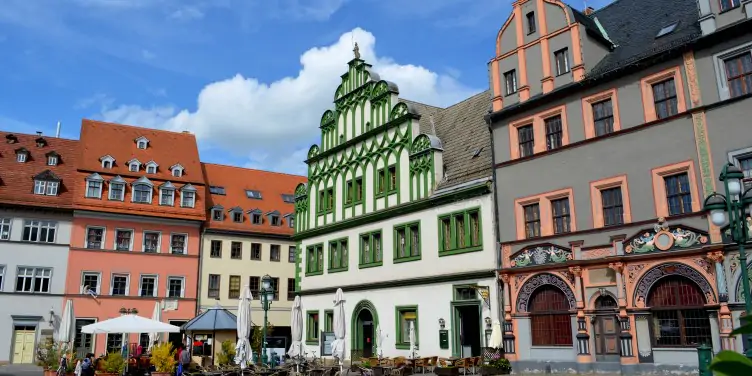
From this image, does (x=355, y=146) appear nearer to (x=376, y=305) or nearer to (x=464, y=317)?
(x=376, y=305)

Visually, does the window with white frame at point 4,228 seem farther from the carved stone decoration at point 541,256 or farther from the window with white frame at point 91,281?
the carved stone decoration at point 541,256

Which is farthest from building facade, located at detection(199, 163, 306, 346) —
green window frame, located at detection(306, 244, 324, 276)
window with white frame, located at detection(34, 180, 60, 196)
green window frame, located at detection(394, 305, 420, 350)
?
green window frame, located at detection(394, 305, 420, 350)

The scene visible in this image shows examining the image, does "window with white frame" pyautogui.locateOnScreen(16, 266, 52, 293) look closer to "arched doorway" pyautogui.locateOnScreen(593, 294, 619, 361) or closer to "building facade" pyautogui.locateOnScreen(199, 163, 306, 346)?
"building facade" pyautogui.locateOnScreen(199, 163, 306, 346)

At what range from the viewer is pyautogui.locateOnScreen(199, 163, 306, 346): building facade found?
167 feet

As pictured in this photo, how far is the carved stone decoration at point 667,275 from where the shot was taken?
64.1 ft

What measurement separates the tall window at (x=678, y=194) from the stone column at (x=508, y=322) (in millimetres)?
7158

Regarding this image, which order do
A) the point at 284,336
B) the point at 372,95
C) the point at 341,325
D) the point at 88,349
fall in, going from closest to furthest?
the point at 341,325
the point at 372,95
the point at 88,349
the point at 284,336

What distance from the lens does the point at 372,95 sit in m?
35.7

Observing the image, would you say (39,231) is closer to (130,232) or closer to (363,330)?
(130,232)

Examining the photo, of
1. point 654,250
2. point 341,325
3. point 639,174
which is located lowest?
point 341,325

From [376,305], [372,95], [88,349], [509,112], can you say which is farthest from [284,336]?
[509,112]

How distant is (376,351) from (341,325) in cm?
823

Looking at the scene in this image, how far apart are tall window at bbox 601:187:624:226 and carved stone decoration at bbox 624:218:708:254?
1161mm

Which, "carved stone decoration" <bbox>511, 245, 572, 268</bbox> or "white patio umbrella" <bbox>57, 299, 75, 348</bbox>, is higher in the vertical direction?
"carved stone decoration" <bbox>511, 245, 572, 268</bbox>
